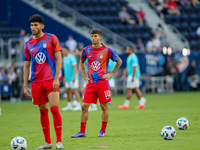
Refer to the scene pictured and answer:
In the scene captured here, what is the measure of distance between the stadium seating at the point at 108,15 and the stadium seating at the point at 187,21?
8.60ft

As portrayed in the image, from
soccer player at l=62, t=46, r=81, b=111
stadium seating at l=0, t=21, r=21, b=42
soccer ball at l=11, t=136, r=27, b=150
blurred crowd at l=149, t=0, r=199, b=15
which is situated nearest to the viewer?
soccer ball at l=11, t=136, r=27, b=150

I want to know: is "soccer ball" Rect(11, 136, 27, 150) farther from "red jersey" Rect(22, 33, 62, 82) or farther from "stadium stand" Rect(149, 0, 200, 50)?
"stadium stand" Rect(149, 0, 200, 50)

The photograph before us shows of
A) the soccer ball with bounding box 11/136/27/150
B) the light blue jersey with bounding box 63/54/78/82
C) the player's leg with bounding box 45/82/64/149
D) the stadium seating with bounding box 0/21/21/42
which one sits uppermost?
the stadium seating with bounding box 0/21/21/42

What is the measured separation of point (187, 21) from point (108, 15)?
647 cm

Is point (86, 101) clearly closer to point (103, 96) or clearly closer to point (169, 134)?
point (103, 96)

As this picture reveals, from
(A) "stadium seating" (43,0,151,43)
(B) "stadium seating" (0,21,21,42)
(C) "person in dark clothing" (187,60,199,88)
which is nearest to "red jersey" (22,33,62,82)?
(B) "stadium seating" (0,21,21,42)

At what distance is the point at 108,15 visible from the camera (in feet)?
97.5

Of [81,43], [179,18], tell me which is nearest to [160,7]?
[179,18]

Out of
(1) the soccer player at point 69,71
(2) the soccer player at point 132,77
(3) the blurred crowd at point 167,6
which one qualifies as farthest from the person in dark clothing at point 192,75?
(1) the soccer player at point 69,71

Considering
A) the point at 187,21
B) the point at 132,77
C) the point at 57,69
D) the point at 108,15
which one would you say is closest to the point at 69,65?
the point at 132,77

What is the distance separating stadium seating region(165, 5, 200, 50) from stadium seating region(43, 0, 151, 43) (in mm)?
2622

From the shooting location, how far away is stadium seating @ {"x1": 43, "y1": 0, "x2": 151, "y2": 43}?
28656mm

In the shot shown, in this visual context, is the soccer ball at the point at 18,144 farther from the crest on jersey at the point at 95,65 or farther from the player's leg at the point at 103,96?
the crest on jersey at the point at 95,65

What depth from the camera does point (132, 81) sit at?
50.2 ft
